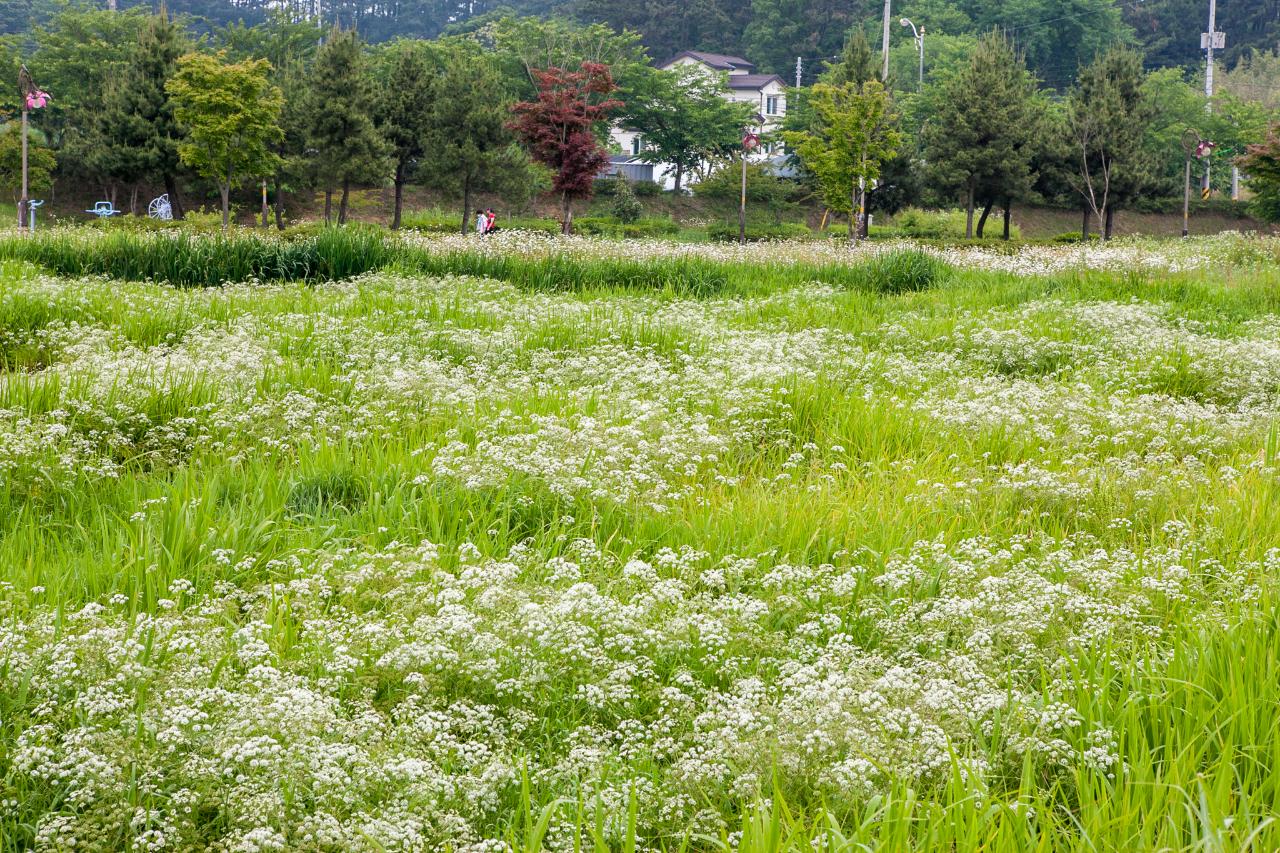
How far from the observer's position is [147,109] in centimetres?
3425

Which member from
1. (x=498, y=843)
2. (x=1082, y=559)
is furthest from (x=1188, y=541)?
(x=498, y=843)

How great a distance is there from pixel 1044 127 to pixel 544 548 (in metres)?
40.9

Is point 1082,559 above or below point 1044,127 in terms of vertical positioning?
below

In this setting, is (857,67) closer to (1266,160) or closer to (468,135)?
(1266,160)

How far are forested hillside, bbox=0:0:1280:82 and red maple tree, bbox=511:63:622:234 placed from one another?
45175 mm

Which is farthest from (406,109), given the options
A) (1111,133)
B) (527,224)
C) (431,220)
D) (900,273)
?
(1111,133)

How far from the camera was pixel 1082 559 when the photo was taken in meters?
4.32

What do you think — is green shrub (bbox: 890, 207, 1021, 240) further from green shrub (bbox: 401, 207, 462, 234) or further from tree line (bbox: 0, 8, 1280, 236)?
green shrub (bbox: 401, 207, 462, 234)

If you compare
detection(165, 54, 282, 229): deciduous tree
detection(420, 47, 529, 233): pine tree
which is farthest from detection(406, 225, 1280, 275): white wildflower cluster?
detection(420, 47, 529, 233): pine tree

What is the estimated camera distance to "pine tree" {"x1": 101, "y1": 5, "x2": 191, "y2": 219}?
3422 centimetres

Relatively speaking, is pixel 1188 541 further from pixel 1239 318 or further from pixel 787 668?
pixel 1239 318

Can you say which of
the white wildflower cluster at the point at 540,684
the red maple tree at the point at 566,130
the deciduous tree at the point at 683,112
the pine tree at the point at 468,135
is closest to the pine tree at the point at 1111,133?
the deciduous tree at the point at 683,112

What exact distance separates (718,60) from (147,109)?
47319 millimetres

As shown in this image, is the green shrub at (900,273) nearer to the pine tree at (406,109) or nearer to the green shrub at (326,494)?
the green shrub at (326,494)
